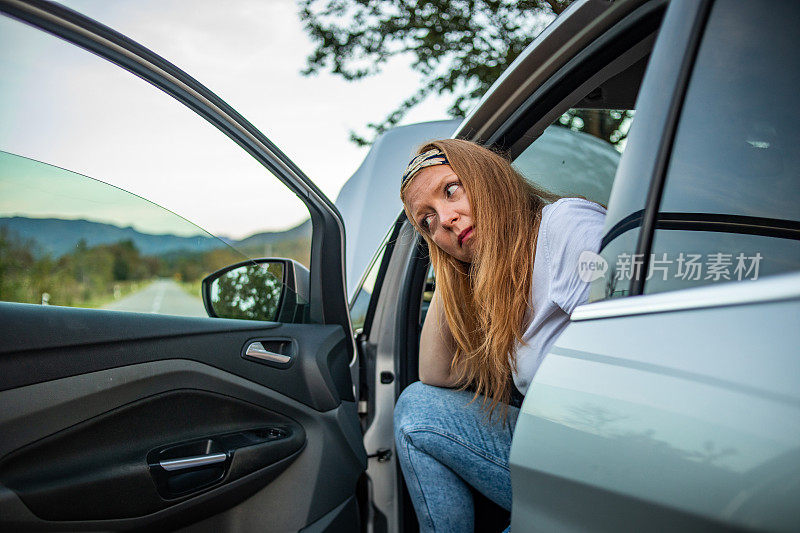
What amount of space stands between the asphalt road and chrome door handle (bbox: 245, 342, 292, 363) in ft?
0.51

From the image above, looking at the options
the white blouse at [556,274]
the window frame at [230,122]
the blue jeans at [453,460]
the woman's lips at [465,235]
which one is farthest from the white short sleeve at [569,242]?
the window frame at [230,122]

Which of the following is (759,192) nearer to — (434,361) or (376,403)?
(434,361)

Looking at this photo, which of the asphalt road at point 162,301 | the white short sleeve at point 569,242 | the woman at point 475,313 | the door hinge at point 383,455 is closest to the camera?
the white short sleeve at point 569,242

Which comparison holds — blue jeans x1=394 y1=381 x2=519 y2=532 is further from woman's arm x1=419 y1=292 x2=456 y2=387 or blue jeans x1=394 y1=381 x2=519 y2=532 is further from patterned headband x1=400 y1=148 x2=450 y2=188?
patterned headband x1=400 y1=148 x2=450 y2=188

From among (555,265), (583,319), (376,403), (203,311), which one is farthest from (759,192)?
(376,403)

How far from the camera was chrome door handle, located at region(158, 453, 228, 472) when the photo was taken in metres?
1.50

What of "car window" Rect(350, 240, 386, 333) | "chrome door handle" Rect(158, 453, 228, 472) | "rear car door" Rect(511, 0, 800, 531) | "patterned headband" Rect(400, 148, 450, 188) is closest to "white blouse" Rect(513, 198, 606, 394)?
"rear car door" Rect(511, 0, 800, 531)

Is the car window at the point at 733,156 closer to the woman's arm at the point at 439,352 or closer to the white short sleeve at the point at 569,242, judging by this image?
the white short sleeve at the point at 569,242

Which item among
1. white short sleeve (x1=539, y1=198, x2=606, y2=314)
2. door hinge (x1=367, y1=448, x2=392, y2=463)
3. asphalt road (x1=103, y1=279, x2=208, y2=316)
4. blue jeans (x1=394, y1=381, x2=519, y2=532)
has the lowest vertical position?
door hinge (x1=367, y1=448, x2=392, y2=463)

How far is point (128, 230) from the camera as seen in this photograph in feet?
5.02

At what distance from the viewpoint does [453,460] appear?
1613mm

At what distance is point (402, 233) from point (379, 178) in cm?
169

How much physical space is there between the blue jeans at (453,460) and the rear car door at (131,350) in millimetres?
265

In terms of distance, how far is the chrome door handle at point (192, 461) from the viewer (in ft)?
4.91
